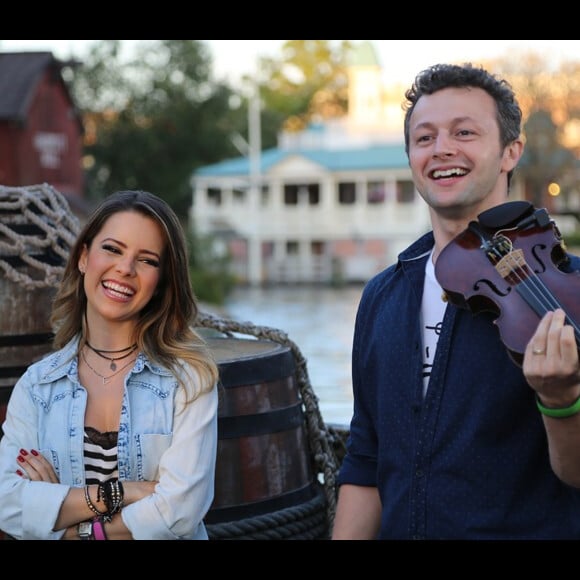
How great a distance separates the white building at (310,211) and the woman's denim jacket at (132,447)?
3943 centimetres

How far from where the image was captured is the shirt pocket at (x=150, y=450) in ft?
8.95

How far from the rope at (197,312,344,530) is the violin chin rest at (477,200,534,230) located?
1.74 metres

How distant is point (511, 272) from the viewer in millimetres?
2316

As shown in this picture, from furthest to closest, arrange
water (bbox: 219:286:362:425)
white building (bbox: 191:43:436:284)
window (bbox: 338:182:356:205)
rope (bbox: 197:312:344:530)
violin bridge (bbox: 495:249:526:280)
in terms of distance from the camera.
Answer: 1. window (bbox: 338:182:356:205)
2. white building (bbox: 191:43:436:284)
3. water (bbox: 219:286:362:425)
4. rope (bbox: 197:312:344:530)
5. violin bridge (bbox: 495:249:526:280)

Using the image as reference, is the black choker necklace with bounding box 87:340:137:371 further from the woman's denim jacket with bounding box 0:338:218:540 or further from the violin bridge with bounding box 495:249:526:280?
the violin bridge with bounding box 495:249:526:280

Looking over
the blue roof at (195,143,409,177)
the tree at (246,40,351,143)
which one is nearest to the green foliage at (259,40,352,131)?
the tree at (246,40,351,143)

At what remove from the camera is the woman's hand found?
2715 mm

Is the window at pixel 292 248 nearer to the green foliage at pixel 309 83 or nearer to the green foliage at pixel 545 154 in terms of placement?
the green foliage at pixel 545 154

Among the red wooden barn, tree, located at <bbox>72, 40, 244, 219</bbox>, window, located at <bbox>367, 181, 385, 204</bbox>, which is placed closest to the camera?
the red wooden barn

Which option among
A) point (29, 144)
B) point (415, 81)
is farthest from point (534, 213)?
point (29, 144)

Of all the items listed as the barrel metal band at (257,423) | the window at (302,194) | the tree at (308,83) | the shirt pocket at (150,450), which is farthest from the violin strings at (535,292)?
the tree at (308,83)

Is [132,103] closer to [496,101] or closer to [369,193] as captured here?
[369,193]
